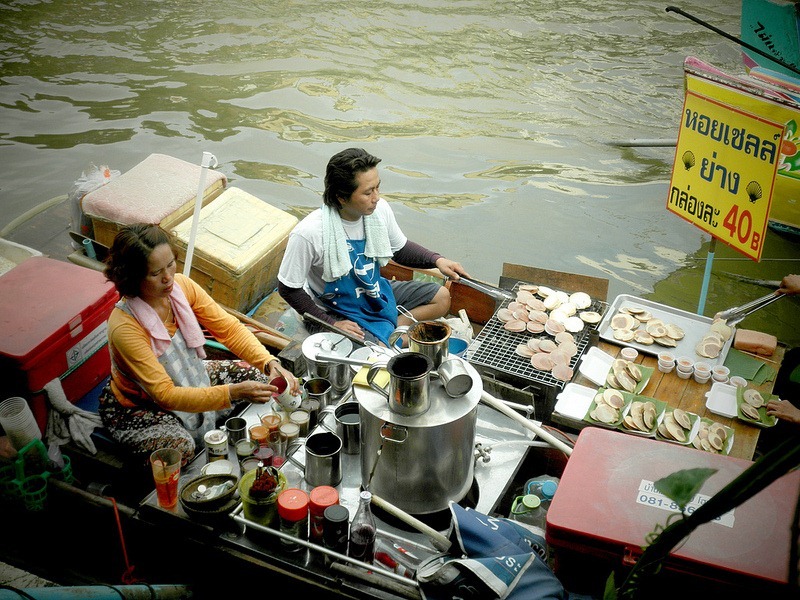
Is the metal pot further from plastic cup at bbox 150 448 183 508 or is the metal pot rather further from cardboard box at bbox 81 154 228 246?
cardboard box at bbox 81 154 228 246

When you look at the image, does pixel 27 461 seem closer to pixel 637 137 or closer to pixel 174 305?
pixel 174 305

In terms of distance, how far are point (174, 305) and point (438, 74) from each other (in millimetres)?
8719

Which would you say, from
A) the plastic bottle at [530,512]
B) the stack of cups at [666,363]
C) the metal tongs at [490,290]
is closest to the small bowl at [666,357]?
the stack of cups at [666,363]

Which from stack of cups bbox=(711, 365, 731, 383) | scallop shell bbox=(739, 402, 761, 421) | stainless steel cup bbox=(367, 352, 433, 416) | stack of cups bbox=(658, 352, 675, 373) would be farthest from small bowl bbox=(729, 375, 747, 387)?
stainless steel cup bbox=(367, 352, 433, 416)

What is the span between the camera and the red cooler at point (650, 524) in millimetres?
2061

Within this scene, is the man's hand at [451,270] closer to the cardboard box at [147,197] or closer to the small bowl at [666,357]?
the small bowl at [666,357]

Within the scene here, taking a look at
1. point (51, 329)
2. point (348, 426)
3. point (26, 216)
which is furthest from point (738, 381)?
point (26, 216)

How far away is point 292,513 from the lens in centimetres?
237

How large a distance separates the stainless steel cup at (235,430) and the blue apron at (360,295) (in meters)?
1.26

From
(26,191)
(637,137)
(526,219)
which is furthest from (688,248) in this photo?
(26,191)

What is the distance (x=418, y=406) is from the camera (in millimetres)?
2229

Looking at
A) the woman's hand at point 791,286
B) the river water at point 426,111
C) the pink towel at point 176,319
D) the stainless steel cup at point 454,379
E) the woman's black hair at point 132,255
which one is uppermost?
the woman's black hair at point 132,255

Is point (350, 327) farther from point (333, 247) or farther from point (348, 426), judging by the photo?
point (348, 426)

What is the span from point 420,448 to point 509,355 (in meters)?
1.46
